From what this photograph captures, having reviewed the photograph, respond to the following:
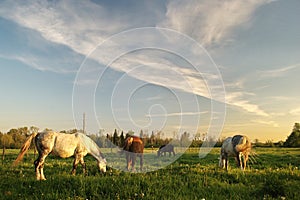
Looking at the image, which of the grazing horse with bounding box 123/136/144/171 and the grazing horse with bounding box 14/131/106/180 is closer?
the grazing horse with bounding box 14/131/106/180

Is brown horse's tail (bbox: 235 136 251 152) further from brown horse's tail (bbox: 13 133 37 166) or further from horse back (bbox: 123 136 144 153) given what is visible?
brown horse's tail (bbox: 13 133 37 166)

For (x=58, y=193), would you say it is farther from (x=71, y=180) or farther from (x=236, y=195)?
(x=236, y=195)

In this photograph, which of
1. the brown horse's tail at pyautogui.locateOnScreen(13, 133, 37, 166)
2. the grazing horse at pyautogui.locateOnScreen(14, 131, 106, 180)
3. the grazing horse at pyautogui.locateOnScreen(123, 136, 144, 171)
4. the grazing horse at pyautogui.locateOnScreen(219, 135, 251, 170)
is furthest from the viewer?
the grazing horse at pyautogui.locateOnScreen(123, 136, 144, 171)

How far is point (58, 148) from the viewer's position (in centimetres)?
1166

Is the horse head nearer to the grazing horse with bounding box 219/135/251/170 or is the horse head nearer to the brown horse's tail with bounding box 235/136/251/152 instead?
the grazing horse with bounding box 219/135/251/170

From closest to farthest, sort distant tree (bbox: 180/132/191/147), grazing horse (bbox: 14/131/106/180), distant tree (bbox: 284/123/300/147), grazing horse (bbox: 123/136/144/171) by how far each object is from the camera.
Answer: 1. grazing horse (bbox: 14/131/106/180)
2. distant tree (bbox: 180/132/191/147)
3. grazing horse (bbox: 123/136/144/171)
4. distant tree (bbox: 284/123/300/147)

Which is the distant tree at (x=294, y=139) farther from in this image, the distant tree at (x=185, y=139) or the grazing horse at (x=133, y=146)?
the distant tree at (x=185, y=139)

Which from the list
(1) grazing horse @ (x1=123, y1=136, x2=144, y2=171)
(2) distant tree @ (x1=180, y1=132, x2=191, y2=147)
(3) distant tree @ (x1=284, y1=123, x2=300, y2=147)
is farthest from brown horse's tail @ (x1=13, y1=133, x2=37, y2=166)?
(3) distant tree @ (x1=284, y1=123, x2=300, y2=147)

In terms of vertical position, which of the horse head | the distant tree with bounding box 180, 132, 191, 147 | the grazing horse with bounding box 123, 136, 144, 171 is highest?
the distant tree with bounding box 180, 132, 191, 147

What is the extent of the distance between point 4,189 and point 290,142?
227 feet

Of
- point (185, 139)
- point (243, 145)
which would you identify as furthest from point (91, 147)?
point (243, 145)

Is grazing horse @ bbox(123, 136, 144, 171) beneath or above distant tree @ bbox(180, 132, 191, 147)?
beneath

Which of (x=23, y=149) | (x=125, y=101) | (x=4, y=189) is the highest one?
(x=125, y=101)

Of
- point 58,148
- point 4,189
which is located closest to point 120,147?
point 58,148
